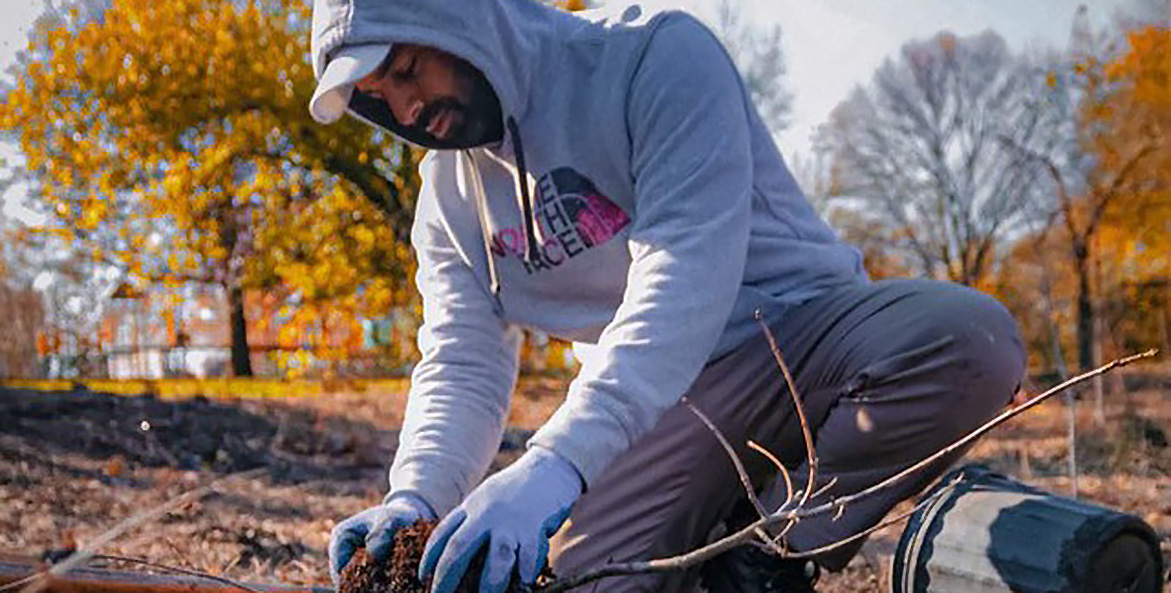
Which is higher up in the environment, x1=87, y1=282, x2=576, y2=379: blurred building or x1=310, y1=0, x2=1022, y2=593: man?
x1=310, y1=0, x2=1022, y2=593: man

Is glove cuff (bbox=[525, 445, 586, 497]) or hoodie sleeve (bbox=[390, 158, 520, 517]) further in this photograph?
hoodie sleeve (bbox=[390, 158, 520, 517])

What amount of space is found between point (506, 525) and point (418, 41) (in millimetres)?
886

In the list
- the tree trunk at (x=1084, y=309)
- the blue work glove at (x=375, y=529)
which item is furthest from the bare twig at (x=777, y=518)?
the tree trunk at (x=1084, y=309)

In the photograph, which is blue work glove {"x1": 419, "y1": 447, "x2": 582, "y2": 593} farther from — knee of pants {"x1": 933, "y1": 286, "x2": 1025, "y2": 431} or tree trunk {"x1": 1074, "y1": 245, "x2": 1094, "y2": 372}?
tree trunk {"x1": 1074, "y1": 245, "x2": 1094, "y2": 372}

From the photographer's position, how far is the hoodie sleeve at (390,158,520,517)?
2070 millimetres

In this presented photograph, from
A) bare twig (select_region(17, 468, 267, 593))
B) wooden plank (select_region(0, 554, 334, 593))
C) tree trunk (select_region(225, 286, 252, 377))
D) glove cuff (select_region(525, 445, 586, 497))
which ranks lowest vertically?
tree trunk (select_region(225, 286, 252, 377))

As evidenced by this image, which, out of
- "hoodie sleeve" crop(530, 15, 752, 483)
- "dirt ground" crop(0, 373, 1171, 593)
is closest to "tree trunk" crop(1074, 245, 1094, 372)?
"dirt ground" crop(0, 373, 1171, 593)

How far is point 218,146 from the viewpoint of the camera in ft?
49.4

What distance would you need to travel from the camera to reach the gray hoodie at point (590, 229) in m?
1.80

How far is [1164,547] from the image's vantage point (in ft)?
10.0

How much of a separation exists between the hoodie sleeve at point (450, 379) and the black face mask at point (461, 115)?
28 centimetres

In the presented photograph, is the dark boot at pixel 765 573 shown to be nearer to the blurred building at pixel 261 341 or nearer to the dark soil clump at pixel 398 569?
the dark soil clump at pixel 398 569

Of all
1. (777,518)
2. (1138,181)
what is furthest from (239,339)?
(777,518)

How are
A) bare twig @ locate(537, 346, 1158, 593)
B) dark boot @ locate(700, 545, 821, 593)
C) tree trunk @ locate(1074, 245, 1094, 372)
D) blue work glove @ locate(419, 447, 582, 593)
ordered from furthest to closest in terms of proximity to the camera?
tree trunk @ locate(1074, 245, 1094, 372) < dark boot @ locate(700, 545, 821, 593) < blue work glove @ locate(419, 447, 582, 593) < bare twig @ locate(537, 346, 1158, 593)
